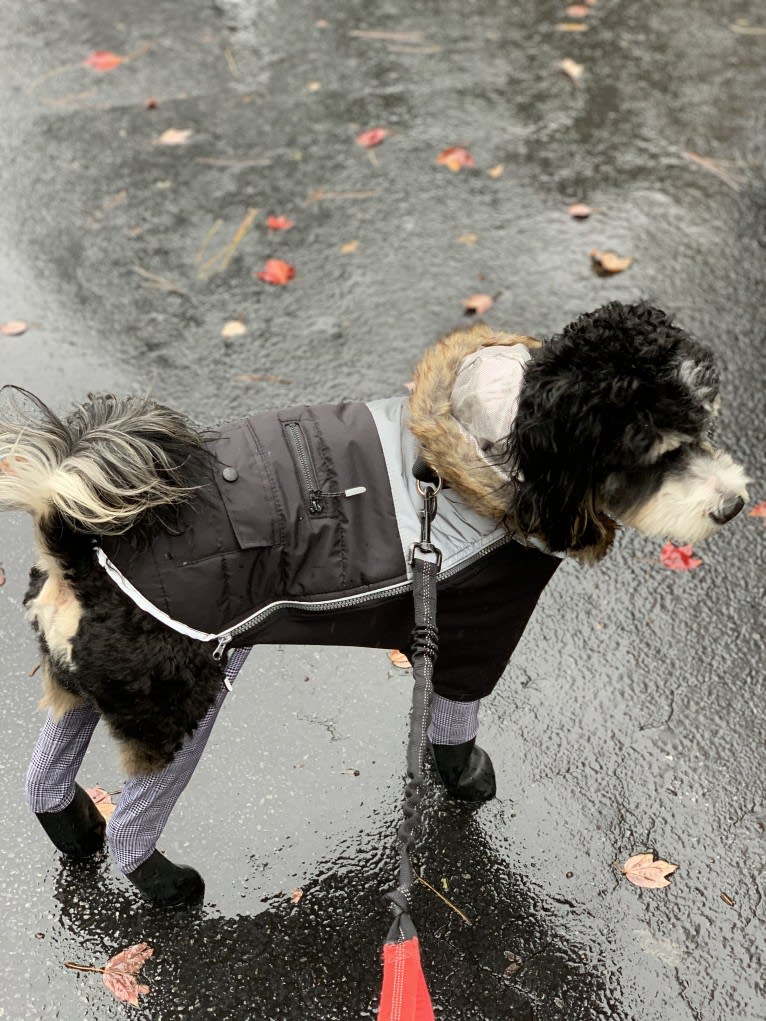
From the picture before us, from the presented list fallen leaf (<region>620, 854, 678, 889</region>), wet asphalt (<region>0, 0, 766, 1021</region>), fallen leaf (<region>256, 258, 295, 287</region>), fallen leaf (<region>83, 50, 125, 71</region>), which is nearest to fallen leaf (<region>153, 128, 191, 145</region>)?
wet asphalt (<region>0, 0, 766, 1021</region>)

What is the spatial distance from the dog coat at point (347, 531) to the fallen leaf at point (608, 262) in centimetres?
244

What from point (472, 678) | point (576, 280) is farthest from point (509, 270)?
point (472, 678)

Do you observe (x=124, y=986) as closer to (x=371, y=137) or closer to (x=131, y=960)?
(x=131, y=960)

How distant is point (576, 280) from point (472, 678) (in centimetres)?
270

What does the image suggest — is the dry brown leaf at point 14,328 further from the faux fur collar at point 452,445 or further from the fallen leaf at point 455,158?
the faux fur collar at point 452,445

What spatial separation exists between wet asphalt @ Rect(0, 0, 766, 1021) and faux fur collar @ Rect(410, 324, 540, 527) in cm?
117

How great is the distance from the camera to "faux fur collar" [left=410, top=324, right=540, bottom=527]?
6.99 feet

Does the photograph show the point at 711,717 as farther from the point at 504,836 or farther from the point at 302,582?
the point at 302,582

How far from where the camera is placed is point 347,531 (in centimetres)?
221

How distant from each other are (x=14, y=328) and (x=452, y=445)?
10.0 feet

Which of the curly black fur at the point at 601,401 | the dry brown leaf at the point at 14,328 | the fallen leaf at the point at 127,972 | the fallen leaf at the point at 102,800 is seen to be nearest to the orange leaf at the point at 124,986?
the fallen leaf at the point at 127,972

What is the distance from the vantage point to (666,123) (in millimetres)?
5398

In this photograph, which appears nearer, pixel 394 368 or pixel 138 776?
pixel 138 776

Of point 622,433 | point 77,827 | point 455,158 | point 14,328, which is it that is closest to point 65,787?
point 77,827
